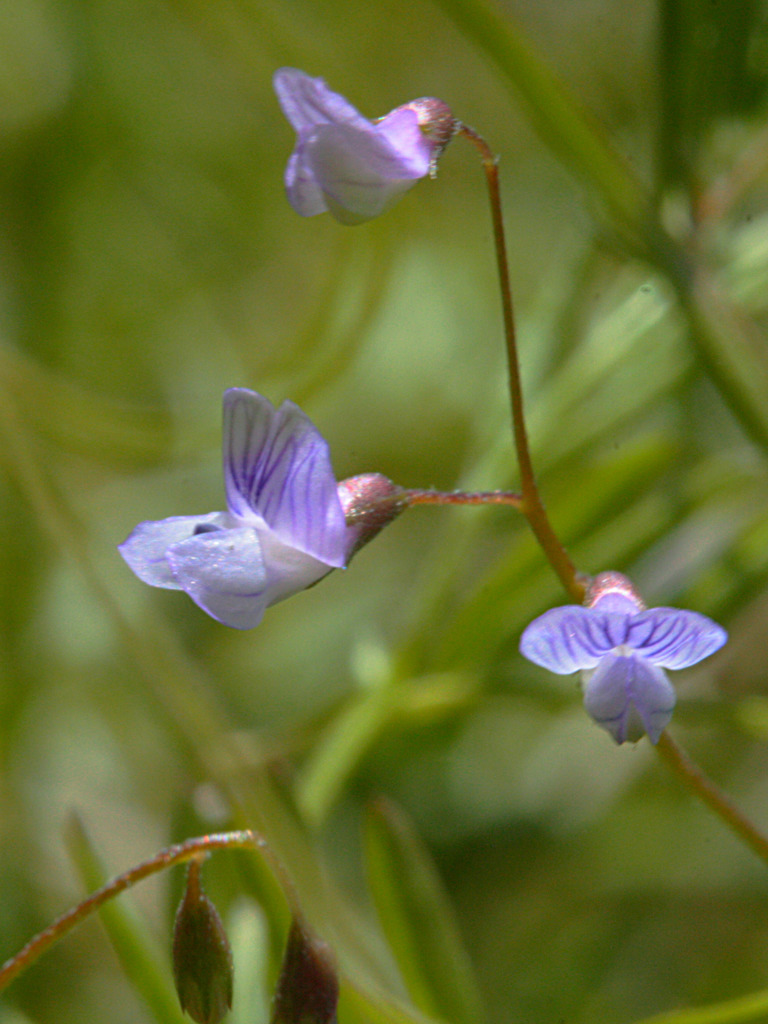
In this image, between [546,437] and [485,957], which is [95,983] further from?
[546,437]

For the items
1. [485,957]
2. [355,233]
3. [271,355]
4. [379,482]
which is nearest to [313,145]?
[379,482]

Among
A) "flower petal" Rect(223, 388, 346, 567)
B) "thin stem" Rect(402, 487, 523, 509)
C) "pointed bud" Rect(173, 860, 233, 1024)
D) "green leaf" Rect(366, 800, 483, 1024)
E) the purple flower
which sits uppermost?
"flower petal" Rect(223, 388, 346, 567)

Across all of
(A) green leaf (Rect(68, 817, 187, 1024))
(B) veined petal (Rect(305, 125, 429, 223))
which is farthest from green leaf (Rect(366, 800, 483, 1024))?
(B) veined petal (Rect(305, 125, 429, 223))

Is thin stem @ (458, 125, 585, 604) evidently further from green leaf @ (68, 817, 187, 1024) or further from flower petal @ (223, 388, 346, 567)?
green leaf @ (68, 817, 187, 1024)

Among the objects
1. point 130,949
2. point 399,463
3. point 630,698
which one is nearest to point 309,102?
point 630,698

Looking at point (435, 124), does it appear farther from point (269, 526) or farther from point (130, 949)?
point (130, 949)

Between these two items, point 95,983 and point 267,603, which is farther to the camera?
point 95,983

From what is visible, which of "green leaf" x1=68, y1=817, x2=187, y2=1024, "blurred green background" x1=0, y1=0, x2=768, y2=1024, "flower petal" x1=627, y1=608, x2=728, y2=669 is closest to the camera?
"flower petal" x1=627, y1=608, x2=728, y2=669

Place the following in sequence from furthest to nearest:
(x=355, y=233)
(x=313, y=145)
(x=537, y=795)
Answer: (x=537, y=795) < (x=355, y=233) < (x=313, y=145)
